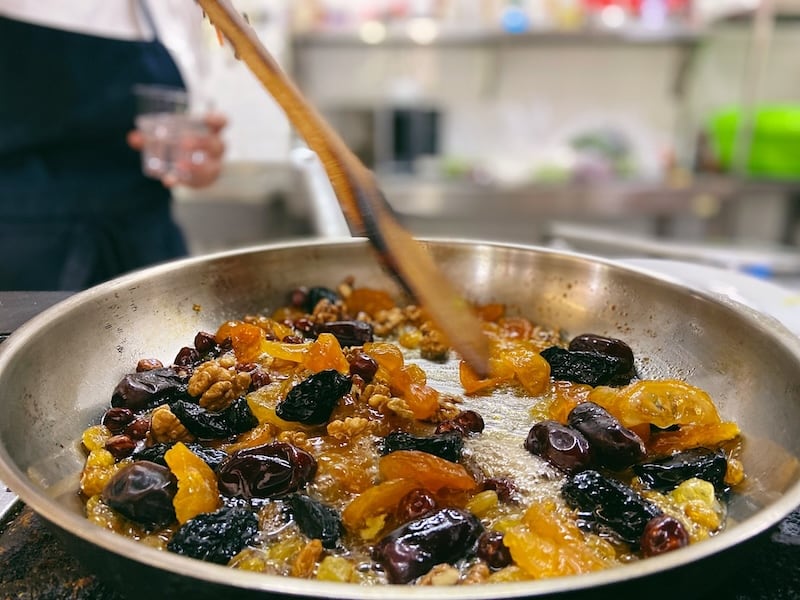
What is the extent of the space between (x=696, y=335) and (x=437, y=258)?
58cm

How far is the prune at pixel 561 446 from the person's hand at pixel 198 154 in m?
1.58

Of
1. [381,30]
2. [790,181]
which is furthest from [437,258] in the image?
[790,181]

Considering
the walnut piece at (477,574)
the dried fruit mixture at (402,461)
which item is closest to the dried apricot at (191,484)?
the dried fruit mixture at (402,461)

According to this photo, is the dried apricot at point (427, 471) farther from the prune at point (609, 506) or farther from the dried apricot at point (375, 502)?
the prune at point (609, 506)

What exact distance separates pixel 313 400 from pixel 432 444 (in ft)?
0.67

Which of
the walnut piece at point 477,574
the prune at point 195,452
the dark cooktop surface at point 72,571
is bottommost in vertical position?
the dark cooktop surface at point 72,571

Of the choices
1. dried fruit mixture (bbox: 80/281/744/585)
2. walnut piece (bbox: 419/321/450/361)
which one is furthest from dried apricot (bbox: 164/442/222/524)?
walnut piece (bbox: 419/321/450/361)

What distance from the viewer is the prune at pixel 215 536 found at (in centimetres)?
74

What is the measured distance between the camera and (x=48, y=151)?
6.73ft

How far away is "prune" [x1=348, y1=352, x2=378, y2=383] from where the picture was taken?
1.16 meters

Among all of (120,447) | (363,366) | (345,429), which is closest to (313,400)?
(345,429)

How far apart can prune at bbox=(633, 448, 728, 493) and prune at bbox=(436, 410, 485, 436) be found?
0.23m

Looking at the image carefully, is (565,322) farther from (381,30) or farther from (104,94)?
(381,30)

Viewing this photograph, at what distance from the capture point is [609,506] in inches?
32.2
